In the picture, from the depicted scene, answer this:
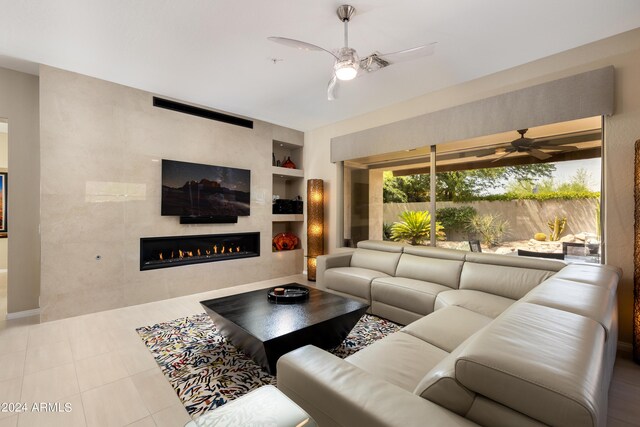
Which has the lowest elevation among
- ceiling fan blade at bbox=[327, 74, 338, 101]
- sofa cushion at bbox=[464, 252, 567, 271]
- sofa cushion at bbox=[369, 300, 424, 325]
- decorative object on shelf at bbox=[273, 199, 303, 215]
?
sofa cushion at bbox=[369, 300, 424, 325]

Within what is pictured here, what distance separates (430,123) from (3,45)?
4.73 m

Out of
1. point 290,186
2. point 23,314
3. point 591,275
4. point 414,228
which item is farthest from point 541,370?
point 290,186

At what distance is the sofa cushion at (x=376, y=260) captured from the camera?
3801mm

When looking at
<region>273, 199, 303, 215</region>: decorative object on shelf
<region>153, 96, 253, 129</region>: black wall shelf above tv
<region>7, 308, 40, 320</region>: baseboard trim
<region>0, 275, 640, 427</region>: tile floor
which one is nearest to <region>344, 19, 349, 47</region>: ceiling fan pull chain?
<region>153, 96, 253, 129</region>: black wall shelf above tv

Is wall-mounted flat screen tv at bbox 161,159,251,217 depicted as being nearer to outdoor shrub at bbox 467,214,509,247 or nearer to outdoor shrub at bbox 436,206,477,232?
outdoor shrub at bbox 436,206,477,232

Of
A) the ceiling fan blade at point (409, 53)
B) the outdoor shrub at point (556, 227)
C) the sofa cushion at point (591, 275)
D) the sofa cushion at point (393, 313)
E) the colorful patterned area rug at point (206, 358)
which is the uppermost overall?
the ceiling fan blade at point (409, 53)

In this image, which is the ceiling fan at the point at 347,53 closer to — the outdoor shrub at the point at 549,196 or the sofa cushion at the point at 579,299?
the sofa cushion at the point at 579,299

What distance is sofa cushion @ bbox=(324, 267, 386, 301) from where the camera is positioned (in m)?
3.45

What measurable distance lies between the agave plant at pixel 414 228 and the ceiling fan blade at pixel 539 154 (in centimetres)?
134

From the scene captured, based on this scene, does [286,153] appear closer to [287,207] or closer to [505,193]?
[287,207]

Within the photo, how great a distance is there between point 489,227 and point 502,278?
0.94m

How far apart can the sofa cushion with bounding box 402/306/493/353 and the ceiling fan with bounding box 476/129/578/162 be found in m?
2.13

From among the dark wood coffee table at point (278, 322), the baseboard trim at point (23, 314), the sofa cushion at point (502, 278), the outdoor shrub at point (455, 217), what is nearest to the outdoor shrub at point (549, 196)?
the outdoor shrub at point (455, 217)

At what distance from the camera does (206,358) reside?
94.7 inches
